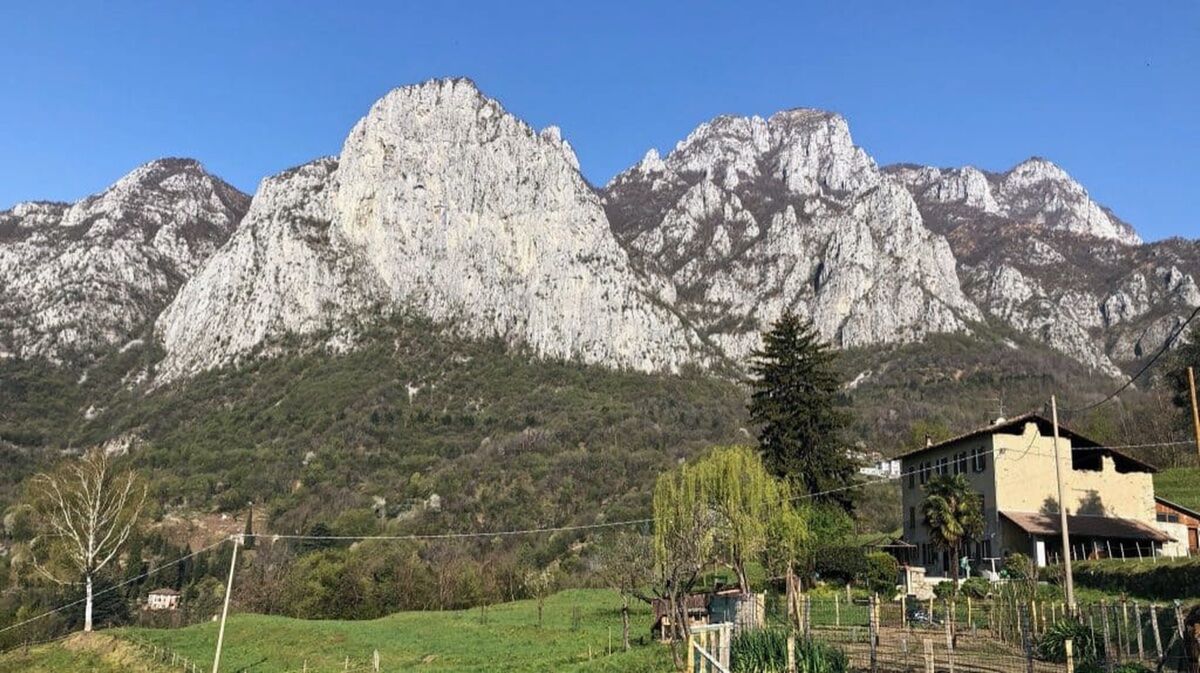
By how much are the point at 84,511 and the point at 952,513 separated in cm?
5510

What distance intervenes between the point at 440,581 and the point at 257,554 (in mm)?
38614

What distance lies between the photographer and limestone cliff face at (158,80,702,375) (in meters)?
170

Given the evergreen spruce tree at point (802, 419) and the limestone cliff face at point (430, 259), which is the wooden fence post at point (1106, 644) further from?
the limestone cliff face at point (430, 259)

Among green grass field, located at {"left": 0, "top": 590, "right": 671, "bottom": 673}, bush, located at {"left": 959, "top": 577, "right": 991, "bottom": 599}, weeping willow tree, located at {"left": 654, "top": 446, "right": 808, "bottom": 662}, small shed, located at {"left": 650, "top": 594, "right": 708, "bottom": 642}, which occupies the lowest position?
green grass field, located at {"left": 0, "top": 590, "right": 671, "bottom": 673}

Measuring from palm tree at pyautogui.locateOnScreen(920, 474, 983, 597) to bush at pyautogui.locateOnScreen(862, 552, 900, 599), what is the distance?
11.5 feet

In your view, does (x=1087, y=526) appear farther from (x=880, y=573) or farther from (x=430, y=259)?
(x=430, y=259)

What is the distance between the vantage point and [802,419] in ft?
181

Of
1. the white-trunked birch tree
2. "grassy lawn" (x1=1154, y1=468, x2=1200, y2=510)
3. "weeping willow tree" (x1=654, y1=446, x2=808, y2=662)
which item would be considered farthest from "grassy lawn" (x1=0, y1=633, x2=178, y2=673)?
"grassy lawn" (x1=1154, y1=468, x2=1200, y2=510)

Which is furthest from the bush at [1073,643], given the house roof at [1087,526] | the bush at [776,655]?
the house roof at [1087,526]

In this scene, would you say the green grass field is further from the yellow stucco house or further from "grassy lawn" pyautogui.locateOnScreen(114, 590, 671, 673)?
the yellow stucco house

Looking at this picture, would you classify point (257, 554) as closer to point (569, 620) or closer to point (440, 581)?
point (440, 581)

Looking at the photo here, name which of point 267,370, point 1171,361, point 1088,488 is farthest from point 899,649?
point 267,370

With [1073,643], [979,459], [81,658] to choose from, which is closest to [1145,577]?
[979,459]

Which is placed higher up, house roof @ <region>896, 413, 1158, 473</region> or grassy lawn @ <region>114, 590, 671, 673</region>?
house roof @ <region>896, 413, 1158, 473</region>
